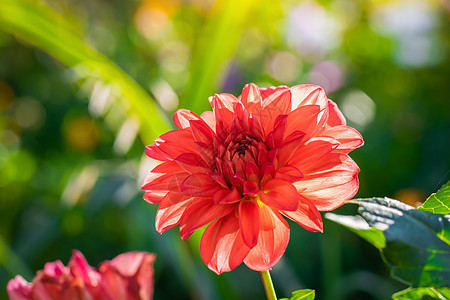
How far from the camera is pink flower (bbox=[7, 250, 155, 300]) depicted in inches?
7.4

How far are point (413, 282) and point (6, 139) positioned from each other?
113 centimetres

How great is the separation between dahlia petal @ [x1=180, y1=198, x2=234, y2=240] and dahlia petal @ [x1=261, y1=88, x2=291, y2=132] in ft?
0.14

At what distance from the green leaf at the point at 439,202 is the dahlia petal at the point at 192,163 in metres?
0.09

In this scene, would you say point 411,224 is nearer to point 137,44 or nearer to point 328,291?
→ point 328,291

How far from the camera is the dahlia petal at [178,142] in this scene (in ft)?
0.58

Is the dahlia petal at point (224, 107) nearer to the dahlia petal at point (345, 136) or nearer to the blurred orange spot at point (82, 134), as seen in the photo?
the dahlia petal at point (345, 136)

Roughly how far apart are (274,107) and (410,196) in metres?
0.57

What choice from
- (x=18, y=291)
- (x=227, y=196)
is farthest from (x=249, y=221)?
(x=18, y=291)

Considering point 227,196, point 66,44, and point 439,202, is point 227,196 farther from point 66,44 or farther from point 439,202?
point 66,44

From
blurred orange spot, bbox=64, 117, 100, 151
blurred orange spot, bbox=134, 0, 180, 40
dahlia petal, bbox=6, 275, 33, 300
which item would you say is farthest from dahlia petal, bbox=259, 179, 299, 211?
blurred orange spot, bbox=134, 0, 180, 40

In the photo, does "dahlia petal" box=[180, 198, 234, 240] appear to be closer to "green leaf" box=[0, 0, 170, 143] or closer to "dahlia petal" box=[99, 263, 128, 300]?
"dahlia petal" box=[99, 263, 128, 300]

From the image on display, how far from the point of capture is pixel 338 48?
3.61 ft

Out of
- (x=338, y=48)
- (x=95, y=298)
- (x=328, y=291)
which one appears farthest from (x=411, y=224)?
(x=338, y=48)

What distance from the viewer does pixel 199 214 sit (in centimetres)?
17
